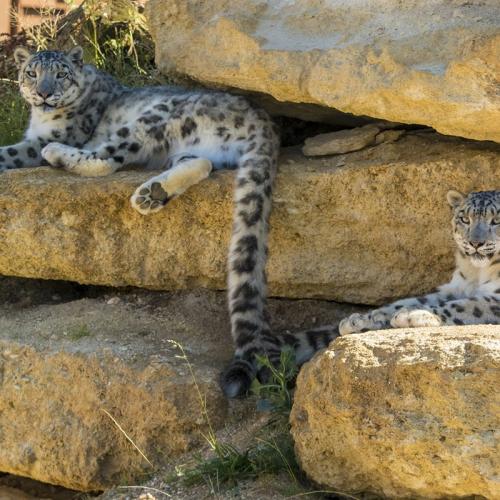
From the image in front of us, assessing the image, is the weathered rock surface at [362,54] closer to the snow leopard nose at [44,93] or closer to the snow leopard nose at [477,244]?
the snow leopard nose at [477,244]

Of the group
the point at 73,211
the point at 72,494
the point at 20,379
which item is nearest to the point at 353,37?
the point at 73,211

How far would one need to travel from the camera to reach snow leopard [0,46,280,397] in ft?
20.2

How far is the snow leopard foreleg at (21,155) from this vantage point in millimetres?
7285

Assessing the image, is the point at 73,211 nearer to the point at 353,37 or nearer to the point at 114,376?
the point at 114,376

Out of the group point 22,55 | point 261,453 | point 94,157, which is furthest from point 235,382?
point 22,55

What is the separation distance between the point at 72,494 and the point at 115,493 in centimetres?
99

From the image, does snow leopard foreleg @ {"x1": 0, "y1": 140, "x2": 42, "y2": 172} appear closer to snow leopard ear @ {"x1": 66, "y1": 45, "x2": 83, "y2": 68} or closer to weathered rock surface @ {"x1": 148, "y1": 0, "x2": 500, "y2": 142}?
snow leopard ear @ {"x1": 66, "y1": 45, "x2": 83, "y2": 68}

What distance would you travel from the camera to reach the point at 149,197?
6480mm

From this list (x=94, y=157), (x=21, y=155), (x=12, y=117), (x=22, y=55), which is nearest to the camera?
(x=94, y=157)

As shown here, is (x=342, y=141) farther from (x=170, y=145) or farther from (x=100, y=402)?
(x=100, y=402)

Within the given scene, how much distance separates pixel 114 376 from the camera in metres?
5.77

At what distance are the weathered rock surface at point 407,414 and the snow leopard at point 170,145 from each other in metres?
1.12

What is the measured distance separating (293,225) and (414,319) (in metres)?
1.37

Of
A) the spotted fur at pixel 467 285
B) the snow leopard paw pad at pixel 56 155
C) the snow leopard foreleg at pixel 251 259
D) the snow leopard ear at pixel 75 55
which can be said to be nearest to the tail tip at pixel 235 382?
the snow leopard foreleg at pixel 251 259
